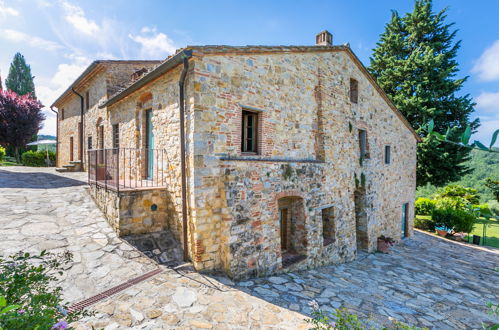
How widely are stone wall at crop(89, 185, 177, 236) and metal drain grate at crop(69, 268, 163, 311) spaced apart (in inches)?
53.0

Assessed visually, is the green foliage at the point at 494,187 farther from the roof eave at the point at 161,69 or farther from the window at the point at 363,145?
the window at the point at 363,145

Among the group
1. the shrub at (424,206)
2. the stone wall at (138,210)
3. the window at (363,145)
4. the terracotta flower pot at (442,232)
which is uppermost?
the window at (363,145)

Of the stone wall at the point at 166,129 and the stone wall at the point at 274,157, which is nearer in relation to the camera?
the stone wall at the point at 274,157

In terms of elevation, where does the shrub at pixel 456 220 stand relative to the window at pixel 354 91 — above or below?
below

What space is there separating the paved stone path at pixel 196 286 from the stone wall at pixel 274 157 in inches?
29.4

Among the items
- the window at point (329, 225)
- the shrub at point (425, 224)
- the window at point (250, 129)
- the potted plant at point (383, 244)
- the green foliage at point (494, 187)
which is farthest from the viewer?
the shrub at point (425, 224)

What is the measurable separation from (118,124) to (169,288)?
711 centimetres

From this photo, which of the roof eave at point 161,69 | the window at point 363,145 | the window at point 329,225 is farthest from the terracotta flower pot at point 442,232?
the roof eave at point 161,69

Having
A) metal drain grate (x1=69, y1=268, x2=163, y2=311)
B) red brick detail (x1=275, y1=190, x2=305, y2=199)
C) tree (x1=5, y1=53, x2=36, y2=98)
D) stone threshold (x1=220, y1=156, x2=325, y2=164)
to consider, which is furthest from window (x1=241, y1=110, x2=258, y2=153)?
tree (x1=5, y1=53, x2=36, y2=98)

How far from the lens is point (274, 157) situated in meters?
6.80

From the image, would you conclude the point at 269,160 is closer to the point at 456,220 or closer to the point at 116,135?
the point at 116,135

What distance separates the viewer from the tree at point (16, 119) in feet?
63.3

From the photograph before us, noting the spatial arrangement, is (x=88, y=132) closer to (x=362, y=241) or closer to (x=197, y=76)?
(x=197, y=76)

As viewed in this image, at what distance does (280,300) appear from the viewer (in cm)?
498
